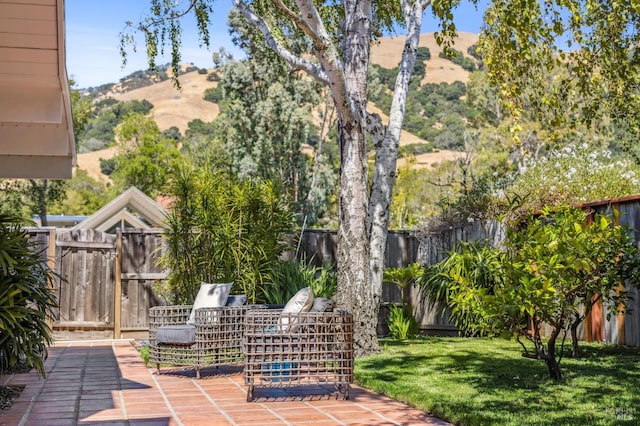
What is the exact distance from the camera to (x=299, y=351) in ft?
21.1

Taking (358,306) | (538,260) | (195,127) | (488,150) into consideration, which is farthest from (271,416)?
(195,127)

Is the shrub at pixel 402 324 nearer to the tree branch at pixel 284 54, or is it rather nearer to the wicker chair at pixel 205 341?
the wicker chair at pixel 205 341

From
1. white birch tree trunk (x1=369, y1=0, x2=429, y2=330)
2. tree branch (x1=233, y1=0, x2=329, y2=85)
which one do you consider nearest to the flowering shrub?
white birch tree trunk (x1=369, y1=0, x2=429, y2=330)

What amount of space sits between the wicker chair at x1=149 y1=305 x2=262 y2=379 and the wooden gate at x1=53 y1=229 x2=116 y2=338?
4290mm

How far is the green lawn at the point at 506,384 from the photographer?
16.8 feet

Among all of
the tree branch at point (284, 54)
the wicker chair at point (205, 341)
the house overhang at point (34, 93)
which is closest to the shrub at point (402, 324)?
the wicker chair at point (205, 341)

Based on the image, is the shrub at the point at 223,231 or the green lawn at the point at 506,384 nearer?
the green lawn at the point at 506,384

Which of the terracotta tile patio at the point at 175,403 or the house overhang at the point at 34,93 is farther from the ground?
the house overhang at the point at 34,93

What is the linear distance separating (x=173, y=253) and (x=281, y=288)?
1.60 meters

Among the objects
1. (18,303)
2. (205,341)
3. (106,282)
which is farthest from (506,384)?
(106,282)

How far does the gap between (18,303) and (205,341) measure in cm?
196

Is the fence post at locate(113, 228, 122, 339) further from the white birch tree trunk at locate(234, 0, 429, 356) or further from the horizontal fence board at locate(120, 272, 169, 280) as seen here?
the white birch tree trunk at locate(234, 0, 429, 356)

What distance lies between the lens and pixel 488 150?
32.4m

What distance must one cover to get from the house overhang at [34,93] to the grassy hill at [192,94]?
1881 inches
